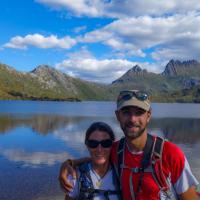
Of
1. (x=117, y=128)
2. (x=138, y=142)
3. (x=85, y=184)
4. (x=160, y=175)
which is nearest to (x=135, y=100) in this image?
(x=138, y=142)

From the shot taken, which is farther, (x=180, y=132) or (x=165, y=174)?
(x=180, y=132)

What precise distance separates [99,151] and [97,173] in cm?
43

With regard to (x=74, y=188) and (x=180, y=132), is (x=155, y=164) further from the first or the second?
(x=180, y=132)

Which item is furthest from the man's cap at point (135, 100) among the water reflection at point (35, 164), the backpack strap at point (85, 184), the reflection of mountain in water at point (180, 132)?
the reflection of mountain in water at point (180, 132)

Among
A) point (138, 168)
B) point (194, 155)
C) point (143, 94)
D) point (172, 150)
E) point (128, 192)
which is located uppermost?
point (143, 94)

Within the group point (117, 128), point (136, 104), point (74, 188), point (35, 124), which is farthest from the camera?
point (35, 124)

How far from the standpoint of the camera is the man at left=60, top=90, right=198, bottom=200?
217 inches

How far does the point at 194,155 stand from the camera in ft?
117

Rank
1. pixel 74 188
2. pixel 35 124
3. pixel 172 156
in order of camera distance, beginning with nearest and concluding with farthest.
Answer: pixel 172 156
pixel 74 188
pixel 35 124

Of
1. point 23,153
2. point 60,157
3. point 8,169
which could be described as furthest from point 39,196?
point 23,153

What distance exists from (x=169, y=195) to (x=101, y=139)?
1721mm

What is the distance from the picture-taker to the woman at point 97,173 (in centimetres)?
607

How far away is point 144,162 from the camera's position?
570cm

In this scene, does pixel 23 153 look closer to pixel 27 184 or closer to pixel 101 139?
pixel 27 184
